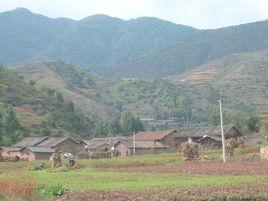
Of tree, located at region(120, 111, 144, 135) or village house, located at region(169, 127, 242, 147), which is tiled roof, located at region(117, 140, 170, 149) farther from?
tree, located at region(120, 111, 144, 135)

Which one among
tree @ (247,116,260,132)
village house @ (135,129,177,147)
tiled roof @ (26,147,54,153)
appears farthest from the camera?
tree @ (247,116,260,132)

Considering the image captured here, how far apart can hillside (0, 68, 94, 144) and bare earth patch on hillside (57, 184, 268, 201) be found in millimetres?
101683

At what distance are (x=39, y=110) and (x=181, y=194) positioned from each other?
12650 cm

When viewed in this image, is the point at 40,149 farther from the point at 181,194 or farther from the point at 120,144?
the point at 181,194

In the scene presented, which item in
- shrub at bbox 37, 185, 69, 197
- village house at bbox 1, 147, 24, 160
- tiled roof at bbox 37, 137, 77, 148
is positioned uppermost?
tiled roof at bbox 37, 137, 77, 148

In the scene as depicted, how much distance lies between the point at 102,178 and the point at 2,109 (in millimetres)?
96299

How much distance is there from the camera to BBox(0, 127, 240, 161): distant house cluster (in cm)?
10238

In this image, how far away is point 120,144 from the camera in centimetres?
10800

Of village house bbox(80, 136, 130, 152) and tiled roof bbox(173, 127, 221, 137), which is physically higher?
tiled roof bbox(173, 127, 221, 137)

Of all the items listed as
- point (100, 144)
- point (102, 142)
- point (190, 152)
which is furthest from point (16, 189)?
point (102, 142)

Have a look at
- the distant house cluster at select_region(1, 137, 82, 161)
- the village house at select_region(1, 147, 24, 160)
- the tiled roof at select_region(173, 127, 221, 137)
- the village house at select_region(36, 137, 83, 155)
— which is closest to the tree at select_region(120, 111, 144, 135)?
the tiled roof at select_region(173, 127, 221, 137)

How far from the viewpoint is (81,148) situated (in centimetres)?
11462

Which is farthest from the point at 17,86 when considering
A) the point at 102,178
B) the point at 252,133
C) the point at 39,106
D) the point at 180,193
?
the point at 180,193

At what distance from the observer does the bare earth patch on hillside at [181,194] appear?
22.8 metres
